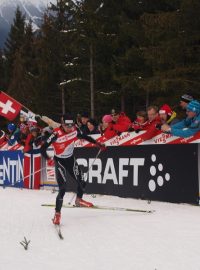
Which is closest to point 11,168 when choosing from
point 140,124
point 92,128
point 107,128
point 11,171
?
point 11,171

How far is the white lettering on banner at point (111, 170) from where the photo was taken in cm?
1036

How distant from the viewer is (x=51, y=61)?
133 ft

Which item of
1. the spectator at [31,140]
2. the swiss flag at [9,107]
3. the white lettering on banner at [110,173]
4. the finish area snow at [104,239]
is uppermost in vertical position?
the swiss flag at [9,107]

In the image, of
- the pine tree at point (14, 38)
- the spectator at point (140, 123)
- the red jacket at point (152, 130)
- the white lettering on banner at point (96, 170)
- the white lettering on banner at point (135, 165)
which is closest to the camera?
the red jacket at point (152, 130)

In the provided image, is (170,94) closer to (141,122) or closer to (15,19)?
(141,122)

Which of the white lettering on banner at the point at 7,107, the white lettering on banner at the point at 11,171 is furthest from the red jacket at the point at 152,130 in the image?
the white lettering on banner at the point at 11,171

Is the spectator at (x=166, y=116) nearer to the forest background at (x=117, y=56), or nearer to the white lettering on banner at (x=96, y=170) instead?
the white lettering on banner at (x=96, y=170)

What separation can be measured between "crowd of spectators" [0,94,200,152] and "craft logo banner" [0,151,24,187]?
72 cm

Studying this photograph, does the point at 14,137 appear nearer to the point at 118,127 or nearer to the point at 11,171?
the point at 11,171

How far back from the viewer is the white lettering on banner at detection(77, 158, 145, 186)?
10.4 meters

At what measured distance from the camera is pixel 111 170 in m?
11.3

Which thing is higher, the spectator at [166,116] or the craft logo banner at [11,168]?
the spectator at [166,116]

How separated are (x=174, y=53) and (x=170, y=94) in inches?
125

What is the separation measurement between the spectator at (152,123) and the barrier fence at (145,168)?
0.14 metres
